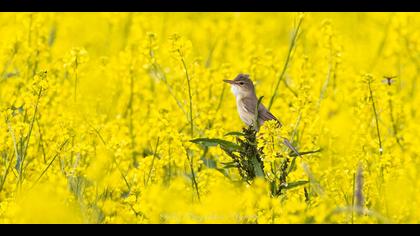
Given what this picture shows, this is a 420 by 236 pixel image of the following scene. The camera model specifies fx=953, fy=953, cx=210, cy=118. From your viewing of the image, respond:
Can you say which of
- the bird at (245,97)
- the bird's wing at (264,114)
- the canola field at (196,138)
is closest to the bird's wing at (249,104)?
the bird at (245,97)

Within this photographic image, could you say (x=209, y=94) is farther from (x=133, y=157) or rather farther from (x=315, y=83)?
(x=315, y=83)

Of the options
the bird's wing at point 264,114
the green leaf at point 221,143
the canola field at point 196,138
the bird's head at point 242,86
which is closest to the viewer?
the canola field at point 196,138

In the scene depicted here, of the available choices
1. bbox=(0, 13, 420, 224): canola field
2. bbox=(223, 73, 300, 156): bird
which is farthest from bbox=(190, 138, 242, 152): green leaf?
bbox=(223, 73, 300, 156): bird

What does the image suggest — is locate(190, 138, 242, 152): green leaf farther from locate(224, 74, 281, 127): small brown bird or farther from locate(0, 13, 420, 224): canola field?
locate(224, 74, 281, 127): small brown bird

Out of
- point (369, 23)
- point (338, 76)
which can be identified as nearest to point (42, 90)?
point (338, 76)

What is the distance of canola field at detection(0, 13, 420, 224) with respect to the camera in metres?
4.79

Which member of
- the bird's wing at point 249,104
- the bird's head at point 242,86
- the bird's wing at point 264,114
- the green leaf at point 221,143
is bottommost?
the green leaf at point 221,143

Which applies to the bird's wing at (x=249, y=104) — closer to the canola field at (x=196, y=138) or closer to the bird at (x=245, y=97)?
the bird at (x=245, y=97)

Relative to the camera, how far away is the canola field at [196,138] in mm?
4785

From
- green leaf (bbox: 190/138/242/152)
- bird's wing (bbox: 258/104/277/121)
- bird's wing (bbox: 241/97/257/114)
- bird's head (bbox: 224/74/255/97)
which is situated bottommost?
green leaf (bbox: 190/138/242/152)

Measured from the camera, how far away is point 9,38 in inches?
322

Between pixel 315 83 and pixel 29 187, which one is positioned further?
pixel 315 83

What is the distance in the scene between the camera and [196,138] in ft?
20.8

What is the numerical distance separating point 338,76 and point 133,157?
203cm
